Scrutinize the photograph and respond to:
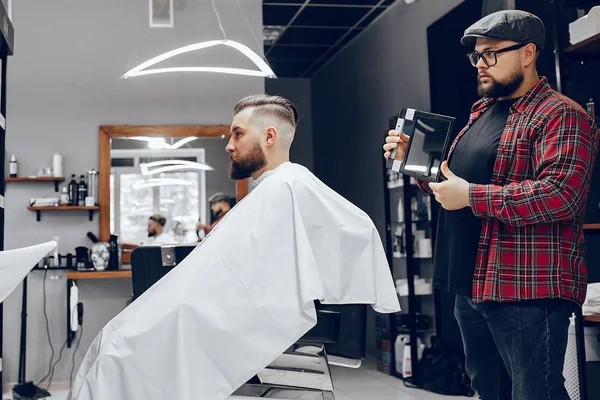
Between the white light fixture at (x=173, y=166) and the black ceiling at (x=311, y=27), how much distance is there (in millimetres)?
1490

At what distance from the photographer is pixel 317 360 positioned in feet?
7.33

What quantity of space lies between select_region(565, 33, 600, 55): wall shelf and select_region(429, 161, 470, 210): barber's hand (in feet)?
4.03

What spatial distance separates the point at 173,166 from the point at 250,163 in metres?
3.34

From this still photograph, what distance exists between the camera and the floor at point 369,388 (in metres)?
4.54

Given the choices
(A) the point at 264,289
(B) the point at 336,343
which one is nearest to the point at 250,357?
(A) the point at 264,289

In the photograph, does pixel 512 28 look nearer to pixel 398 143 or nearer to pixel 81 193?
pixel 398 143

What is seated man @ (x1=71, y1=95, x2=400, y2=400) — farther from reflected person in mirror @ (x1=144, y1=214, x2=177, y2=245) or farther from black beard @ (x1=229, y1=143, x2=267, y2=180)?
reflected person in mirror @ (x1=144, y1=214, x2=177, y2=245)

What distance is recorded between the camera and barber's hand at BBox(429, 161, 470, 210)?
1.82 m

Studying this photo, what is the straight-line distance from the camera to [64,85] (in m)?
5.29

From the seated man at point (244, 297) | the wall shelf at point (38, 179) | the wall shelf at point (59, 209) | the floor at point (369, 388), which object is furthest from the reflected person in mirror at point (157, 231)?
the seated man at point (244, 297)

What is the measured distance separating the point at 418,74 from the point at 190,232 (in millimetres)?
2194

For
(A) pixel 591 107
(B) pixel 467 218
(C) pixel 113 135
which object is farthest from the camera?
(C) pixel 113 135

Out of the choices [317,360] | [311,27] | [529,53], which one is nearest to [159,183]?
[311,27]

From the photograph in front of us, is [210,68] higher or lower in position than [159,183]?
higher
